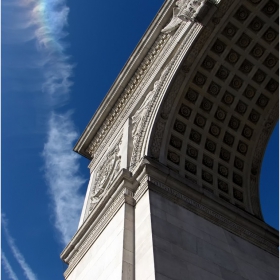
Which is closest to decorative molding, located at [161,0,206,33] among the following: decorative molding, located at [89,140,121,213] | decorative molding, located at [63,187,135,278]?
decorative molding, located at [89,140,121,213]

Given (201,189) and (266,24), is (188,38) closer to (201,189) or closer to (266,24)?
(266,24)

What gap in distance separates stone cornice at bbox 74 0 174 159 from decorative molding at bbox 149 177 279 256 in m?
6.81

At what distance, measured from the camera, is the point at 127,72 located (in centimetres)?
1709

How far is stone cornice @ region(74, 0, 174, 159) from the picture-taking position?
16422 mm

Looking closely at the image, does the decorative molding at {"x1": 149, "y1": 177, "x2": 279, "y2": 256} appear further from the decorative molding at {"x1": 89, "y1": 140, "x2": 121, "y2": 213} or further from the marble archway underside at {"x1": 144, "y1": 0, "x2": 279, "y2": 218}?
the decorative molding at {"x1": 89, "y1": 140, "x2": 121, "y2": 213}

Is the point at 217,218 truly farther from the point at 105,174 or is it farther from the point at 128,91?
the point at 128,91

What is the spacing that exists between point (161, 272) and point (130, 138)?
22.6ft

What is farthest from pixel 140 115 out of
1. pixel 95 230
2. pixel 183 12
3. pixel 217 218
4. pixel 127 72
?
pixel 217 218

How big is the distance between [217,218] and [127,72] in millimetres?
7740

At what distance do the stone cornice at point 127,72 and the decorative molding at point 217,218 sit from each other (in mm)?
6812

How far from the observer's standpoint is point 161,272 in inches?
334

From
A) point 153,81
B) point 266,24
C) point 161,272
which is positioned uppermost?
point 266,24

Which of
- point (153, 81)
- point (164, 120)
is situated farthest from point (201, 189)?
point (153, 81)

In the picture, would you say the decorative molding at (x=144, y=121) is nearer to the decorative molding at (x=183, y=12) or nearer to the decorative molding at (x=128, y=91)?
the decorative molding at (x=128, y=91)
